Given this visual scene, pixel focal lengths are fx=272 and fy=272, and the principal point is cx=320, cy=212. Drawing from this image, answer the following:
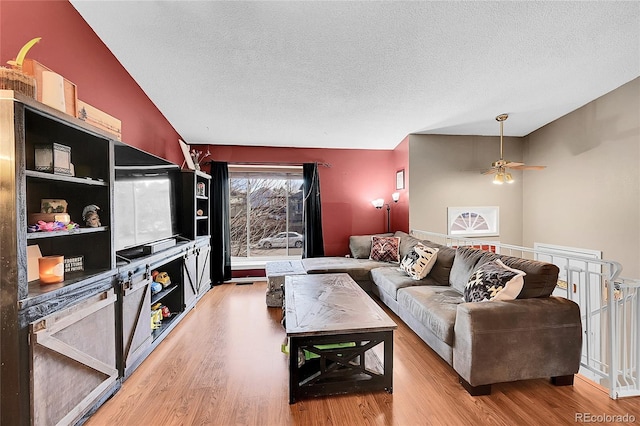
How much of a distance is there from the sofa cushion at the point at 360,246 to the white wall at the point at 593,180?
2613 mm

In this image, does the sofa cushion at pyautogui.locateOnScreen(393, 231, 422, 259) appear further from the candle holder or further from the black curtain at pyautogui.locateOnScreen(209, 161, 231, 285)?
the candle holder

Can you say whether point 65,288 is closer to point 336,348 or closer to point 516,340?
point 336,348

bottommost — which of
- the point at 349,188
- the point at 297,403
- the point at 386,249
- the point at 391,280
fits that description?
the point at 297,403

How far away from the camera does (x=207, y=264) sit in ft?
14.5

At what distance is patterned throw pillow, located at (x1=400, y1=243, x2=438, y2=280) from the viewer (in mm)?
3385

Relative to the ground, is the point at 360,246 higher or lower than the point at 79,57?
lower

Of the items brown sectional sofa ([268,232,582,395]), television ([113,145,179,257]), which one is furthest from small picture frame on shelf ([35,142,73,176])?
brown sectional sofa ([268,232,582,395])

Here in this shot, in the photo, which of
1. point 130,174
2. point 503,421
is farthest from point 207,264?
point 503,421

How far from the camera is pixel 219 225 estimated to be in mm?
4906

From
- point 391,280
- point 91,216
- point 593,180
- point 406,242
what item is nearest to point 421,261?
point 391,280

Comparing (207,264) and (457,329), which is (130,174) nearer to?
(207,264)

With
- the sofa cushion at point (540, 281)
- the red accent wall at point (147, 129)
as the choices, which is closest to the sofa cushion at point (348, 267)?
the red accent wall at point (147, 129)

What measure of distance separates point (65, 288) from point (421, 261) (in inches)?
131

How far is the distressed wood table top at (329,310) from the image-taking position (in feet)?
6.29
